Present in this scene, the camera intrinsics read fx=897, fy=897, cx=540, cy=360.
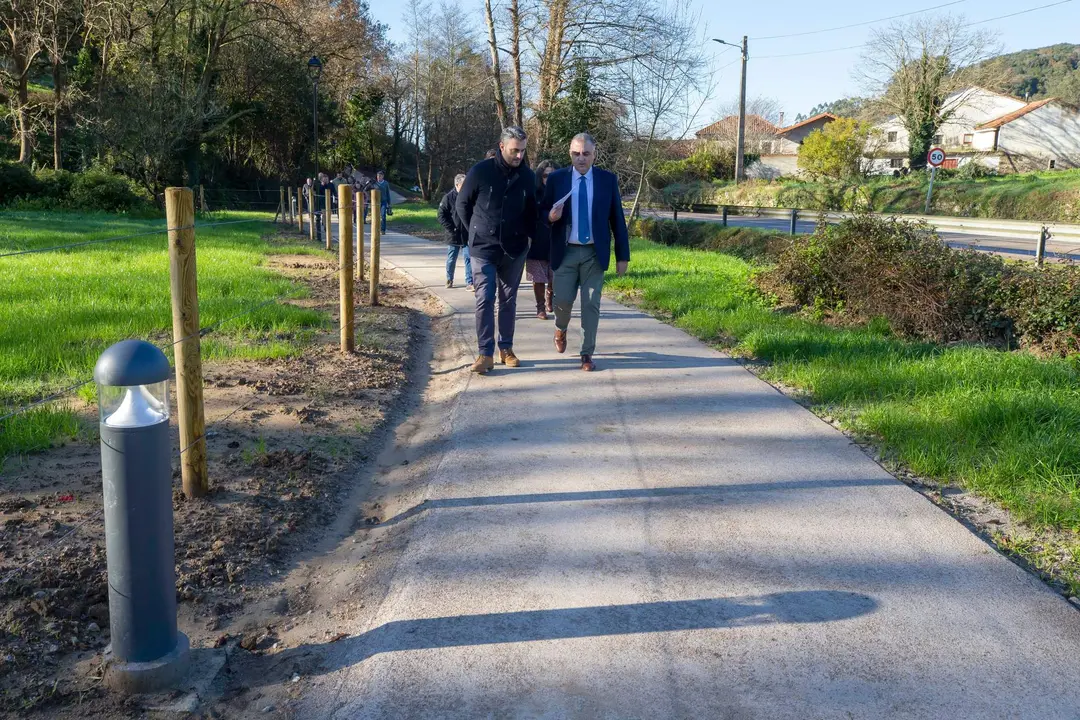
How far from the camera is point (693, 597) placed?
3.55m

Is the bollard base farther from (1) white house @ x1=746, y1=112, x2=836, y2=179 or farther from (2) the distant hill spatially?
(2) the distant hill

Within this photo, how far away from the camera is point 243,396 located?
6461 millimetres

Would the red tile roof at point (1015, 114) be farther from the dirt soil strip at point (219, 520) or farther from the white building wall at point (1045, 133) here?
the dirt soil strip at point (219, 520)

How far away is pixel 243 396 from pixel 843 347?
5.10 meters

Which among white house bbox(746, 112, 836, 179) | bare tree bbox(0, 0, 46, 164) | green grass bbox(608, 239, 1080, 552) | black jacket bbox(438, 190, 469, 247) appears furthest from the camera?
white house bbox(746, 112, 836, 179)

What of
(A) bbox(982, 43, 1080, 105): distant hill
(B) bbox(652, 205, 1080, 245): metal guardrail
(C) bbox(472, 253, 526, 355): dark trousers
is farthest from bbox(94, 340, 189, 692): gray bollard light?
(A) bbox(982, 43, 1080, 105): distant hill

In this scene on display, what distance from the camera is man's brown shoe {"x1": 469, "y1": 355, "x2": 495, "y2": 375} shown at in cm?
750

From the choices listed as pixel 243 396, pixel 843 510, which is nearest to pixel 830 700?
pixel 843 510

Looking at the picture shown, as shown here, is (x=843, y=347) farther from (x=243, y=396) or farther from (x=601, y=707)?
(x=601, y=707)

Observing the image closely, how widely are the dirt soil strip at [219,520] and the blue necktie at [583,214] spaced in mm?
1906

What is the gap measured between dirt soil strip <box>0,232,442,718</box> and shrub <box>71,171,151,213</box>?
26.2m

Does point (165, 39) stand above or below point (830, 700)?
above

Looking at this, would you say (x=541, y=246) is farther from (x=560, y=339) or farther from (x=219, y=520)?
(x=219, y=520)

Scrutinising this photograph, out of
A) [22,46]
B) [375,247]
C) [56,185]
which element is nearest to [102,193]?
[56,185]
